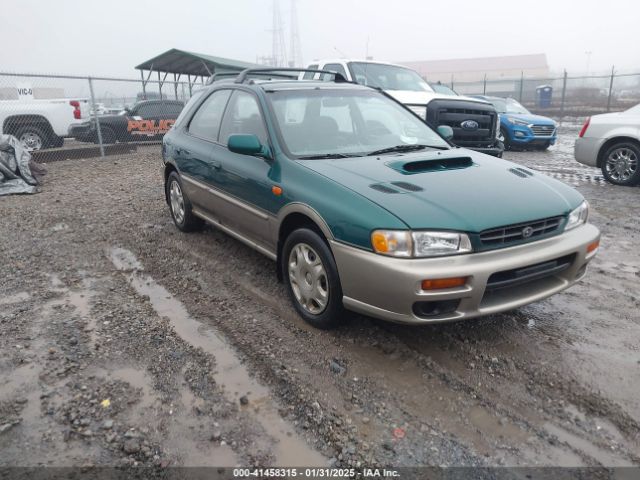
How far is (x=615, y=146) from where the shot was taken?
26.9 ft

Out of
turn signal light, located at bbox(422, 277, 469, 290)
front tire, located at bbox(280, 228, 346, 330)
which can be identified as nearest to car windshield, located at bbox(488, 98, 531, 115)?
front tire, located at bbox(280, 228, 346, 330)

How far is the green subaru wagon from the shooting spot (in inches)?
111

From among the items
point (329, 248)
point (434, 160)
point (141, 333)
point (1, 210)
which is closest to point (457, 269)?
point (329, 248)

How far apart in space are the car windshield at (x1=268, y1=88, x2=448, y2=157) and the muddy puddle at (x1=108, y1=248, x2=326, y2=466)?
1.50 metres

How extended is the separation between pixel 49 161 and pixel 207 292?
963 cm

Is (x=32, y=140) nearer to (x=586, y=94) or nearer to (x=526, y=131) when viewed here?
(x=526, y=131)

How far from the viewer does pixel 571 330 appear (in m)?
3.48

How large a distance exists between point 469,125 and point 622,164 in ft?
8.45

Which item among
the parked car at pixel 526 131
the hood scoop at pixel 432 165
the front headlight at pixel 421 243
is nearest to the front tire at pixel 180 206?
the hood scoop at pixel 432 165

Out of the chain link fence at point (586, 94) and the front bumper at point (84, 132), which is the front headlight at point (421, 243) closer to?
the front bumper at point (84, 132)

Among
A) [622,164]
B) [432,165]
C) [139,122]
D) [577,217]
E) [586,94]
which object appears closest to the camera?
[577,217]

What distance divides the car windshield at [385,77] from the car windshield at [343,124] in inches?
187

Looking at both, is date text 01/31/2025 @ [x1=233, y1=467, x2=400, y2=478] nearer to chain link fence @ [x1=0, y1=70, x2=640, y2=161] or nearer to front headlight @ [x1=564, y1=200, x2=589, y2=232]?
front headlight @ [x1=564, y1=200, x2=589, y2=232]

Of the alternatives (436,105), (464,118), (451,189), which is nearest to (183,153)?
(451,189)
